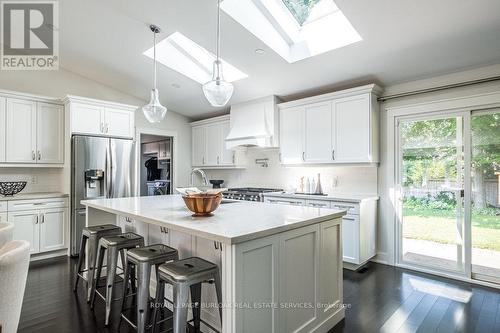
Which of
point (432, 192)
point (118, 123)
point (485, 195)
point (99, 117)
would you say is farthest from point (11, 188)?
point (485, 195)

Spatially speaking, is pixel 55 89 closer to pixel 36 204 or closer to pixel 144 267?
pixel 36 204

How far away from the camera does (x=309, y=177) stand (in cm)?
455

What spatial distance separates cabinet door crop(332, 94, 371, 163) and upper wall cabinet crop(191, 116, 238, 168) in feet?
7.09

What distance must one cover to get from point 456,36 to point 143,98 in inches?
196

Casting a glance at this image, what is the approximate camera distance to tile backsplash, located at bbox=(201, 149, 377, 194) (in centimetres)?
401

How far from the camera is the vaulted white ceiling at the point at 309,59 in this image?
2561 millimetres

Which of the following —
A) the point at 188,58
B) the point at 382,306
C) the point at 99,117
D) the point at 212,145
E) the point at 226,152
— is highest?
the point at 188,58

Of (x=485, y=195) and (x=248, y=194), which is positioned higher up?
(x=485, y=195)

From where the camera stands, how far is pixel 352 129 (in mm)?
3752

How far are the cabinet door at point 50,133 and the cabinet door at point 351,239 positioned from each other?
14.2ft

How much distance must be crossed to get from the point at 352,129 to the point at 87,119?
3.93 meters

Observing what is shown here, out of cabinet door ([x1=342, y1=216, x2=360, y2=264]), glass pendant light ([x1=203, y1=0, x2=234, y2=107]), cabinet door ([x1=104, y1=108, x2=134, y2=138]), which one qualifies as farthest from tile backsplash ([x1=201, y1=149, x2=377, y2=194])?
glass pendant light ([x1=203, y1=0, x2=234, y2=107])

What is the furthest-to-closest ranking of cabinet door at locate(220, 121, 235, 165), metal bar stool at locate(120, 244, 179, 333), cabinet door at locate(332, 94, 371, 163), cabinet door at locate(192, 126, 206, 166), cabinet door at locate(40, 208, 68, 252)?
cabinet door at locate(192, 126, 206, 166) < cabinet door at locate(220, 121, 235, 165) < cabinet door at locate(40, 208, 68, 252) < cabinet door at locate(332, 94, 371, 163) < metal bar stool at locate(120, 244, 179, 333)

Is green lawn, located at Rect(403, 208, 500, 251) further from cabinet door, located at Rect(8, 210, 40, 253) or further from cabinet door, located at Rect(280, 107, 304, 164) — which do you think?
cabinet door, located at Rect(8, 210, 40, 253)
